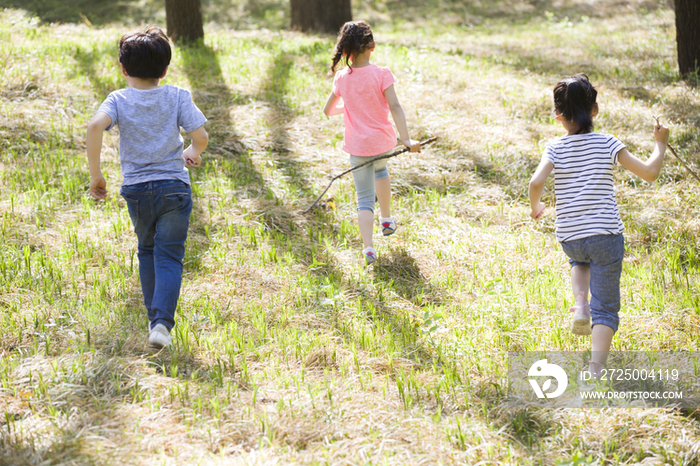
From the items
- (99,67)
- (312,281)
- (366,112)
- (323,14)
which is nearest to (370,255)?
(312,281)

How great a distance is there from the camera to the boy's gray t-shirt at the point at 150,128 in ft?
11.4

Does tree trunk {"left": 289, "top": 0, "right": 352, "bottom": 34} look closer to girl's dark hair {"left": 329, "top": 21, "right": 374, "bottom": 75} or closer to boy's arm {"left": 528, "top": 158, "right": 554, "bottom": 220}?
girl's dark hair {"left": 329, "top": 21, "right": 374, "bottom": 75}

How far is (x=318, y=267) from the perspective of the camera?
184 inches

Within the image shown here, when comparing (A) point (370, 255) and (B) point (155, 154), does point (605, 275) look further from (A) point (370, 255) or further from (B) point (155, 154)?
(B) point (155, 154)

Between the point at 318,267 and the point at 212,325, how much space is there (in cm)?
111

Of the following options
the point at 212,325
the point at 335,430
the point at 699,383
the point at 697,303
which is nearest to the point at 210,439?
the point at 335,430

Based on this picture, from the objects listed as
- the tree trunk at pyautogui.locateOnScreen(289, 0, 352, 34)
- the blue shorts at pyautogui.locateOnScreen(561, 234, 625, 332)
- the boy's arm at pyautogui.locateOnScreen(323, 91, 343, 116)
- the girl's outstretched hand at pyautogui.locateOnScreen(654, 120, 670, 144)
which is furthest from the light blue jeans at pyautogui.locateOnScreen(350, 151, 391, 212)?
the tree trunk at pyautogui.locateOnScreen(289, 0, 352, 34)

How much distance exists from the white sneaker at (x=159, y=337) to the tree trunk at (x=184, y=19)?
7806 mm

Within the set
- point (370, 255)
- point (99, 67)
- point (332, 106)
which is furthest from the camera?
point (99, 67)

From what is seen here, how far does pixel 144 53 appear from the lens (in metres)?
3.42

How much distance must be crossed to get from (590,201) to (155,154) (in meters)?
2.60

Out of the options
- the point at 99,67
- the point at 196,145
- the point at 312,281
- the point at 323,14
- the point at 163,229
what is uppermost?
the point at 323,14

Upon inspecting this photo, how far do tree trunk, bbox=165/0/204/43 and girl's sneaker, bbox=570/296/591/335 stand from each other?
8.72 m

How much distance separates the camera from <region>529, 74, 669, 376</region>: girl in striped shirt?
3.18 m
